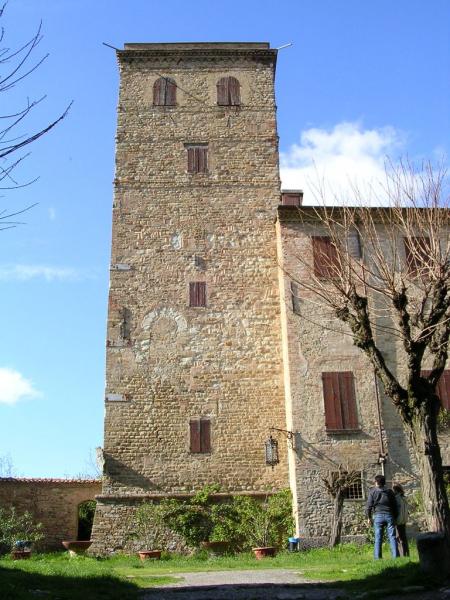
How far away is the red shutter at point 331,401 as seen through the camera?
15844 mm

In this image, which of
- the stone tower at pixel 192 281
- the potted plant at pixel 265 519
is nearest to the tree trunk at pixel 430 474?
the potted plant at pixel 265 519

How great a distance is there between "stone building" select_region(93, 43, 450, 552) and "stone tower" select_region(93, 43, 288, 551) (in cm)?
4

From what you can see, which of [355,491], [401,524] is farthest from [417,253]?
[355,491]

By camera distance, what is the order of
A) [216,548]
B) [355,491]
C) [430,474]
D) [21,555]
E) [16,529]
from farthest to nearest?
[16,529] < [355,491] < [216,548] < [21,555] < [430,474]

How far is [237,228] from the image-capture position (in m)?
18.8

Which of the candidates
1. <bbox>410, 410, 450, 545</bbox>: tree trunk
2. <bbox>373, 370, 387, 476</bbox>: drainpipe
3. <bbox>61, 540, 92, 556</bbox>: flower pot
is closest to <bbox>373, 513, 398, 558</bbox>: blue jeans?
<bbox>410, 410, 450, 545</bbox>: tree trunk

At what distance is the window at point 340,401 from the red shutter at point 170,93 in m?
10.4

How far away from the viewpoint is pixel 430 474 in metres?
8.73

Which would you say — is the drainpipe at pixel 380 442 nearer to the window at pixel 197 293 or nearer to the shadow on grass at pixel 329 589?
the window at pixel 197 293

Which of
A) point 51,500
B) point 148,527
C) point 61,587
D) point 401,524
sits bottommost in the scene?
point 61,587

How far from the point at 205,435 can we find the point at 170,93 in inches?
441

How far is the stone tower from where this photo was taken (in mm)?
16469

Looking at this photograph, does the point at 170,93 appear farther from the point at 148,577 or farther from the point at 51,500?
the point at 148,577

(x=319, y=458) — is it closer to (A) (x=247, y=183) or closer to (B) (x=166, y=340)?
(B) (x=166, y=340)
